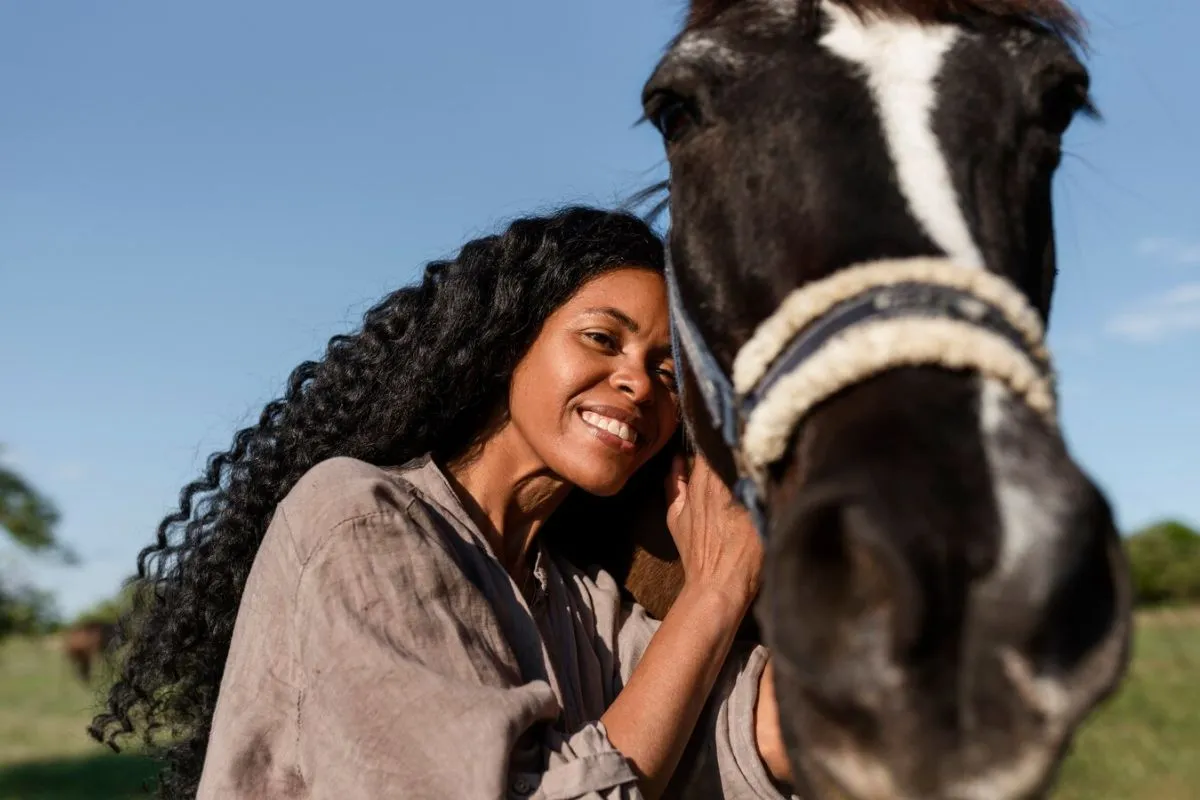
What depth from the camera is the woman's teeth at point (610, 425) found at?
2.46 metres

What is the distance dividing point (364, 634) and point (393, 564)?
5.9 inches

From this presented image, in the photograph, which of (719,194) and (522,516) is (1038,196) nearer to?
(719,194)

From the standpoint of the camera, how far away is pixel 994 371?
1354 millimetres

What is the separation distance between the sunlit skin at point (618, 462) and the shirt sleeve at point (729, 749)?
4 cm

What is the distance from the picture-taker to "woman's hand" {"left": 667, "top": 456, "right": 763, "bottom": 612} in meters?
2.29

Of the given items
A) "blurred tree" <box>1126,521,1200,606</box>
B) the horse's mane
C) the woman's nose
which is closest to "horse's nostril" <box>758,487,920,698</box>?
the horse's mane

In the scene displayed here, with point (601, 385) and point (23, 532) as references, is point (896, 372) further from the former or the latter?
point (23, 532)

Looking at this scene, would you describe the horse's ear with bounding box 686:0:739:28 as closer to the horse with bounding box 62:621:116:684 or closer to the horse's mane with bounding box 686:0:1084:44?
the horse's mane with bounding box 686:0:1084:44

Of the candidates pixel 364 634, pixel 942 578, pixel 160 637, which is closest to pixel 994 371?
pixel 942 578

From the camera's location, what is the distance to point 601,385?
2.48m

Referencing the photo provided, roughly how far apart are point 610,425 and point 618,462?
8cm

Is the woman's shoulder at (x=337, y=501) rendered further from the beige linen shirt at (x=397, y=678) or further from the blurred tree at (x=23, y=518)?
the blurred tree at (x=23, y=518)

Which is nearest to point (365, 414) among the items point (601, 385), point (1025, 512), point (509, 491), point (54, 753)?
point (509, 491)

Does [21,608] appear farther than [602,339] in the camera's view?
Yes
